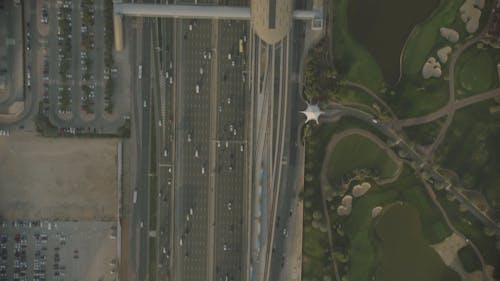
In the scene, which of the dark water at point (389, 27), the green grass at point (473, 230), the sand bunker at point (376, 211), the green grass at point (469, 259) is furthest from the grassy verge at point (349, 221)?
the dark water at point (389, 27)

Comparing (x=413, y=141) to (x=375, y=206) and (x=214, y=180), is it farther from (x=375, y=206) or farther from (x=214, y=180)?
(x=214, y=180)

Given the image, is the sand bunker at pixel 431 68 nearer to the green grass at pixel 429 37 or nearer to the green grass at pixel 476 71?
the green grass at pixel 429 37

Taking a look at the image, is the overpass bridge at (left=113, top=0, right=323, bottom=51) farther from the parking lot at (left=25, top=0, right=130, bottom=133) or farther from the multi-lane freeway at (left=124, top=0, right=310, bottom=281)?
the parking lot at (left=25, top=0, right=130, bottom=133)

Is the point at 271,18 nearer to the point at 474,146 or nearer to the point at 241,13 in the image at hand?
the point at 241,13

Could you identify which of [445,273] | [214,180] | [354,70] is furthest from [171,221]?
[445,273]

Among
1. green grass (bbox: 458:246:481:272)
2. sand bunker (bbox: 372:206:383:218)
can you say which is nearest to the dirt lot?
sand bunker (bbox: 372:206:383:218)

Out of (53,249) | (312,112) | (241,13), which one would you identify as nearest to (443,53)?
(312,112)
